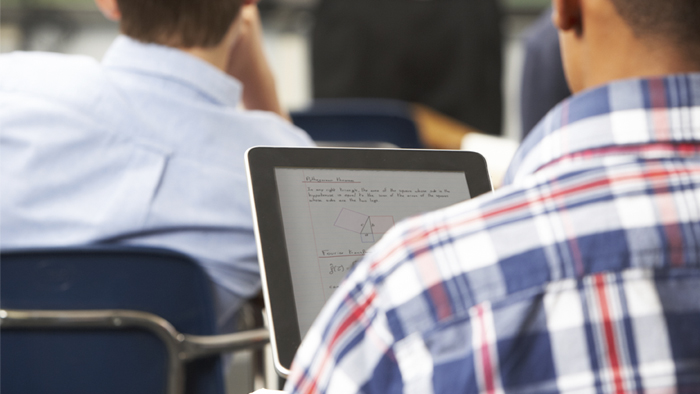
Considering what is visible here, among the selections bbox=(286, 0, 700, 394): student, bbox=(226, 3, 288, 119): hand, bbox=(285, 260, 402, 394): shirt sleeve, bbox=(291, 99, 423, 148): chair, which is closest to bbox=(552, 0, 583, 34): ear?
bbox=(286, 0, 700, 394): student

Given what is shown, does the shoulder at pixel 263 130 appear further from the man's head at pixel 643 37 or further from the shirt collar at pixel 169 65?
the man's head at pixel 643 37

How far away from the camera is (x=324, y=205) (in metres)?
0.78

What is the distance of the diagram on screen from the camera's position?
783 millimetres

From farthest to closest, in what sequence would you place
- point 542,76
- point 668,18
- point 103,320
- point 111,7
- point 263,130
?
point 542,76 < point 111,7 < point 263,130 < point 103,320 < point 668,18

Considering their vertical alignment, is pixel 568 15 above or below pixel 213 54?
below

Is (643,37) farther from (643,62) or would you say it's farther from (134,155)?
(134,155)

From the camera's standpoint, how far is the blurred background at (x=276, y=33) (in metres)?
4.39

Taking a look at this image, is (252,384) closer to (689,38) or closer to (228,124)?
(228,124)

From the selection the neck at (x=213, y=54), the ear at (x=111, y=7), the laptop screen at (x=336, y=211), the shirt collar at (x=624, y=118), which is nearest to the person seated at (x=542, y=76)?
the neck at (x=213, y=54)

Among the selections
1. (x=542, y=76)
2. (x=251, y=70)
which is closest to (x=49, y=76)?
(x=251, y=70)

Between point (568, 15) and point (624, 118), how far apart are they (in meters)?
0.15

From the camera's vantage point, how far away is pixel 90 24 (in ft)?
15.1

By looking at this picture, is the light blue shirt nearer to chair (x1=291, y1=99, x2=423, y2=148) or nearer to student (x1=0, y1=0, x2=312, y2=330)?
student (x1=0, y1=0, x2=312, y2=330)

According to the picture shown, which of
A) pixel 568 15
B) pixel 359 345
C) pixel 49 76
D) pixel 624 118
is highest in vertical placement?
pixel 49 76
